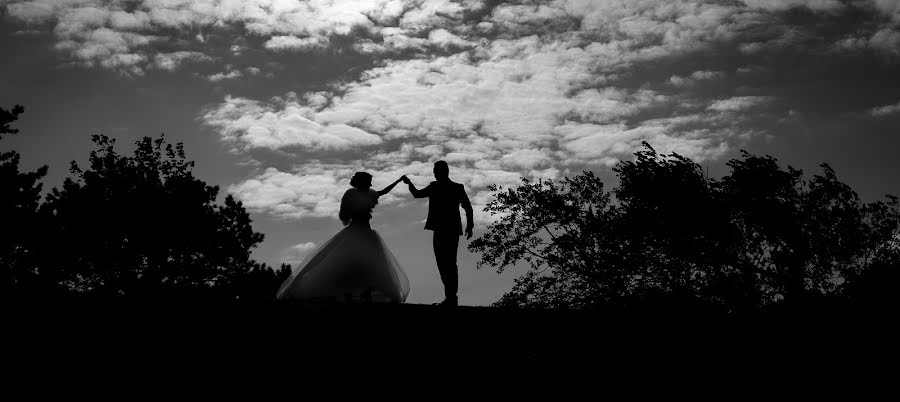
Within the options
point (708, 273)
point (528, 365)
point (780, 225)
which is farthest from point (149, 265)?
point (528, 365)

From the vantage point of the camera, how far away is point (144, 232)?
34.4m

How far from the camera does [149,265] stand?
3509 cm

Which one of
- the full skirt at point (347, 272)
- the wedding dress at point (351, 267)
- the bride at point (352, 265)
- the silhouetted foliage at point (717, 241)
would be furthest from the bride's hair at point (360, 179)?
the silhouetted foliage at point (717, 241)

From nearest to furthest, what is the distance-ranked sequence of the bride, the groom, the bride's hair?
the groom
the bride
the bride's hair

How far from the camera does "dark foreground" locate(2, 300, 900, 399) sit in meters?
5.11

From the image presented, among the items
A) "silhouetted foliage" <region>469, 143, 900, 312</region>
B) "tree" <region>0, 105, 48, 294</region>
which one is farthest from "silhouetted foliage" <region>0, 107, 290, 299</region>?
"silhouetted foliage" <region>469, 143, 900, 312</region>

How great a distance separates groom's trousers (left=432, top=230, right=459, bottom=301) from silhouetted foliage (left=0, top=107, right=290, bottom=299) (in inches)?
865

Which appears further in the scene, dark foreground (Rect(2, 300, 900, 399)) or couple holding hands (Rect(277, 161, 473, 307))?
couple holding hands (Rect(277, 161, 473, 307))

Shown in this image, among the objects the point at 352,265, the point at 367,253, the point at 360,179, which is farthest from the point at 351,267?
the point at 360,179

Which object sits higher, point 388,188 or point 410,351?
point 388,188

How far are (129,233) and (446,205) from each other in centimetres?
2833

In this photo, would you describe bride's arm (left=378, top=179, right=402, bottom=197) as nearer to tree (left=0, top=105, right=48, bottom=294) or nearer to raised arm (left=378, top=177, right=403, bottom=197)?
raised arm (left=378, top=177, right=403, bottom=197)

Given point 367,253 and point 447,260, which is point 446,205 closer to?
point 447,260

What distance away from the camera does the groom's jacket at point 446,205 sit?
10.5 metres
